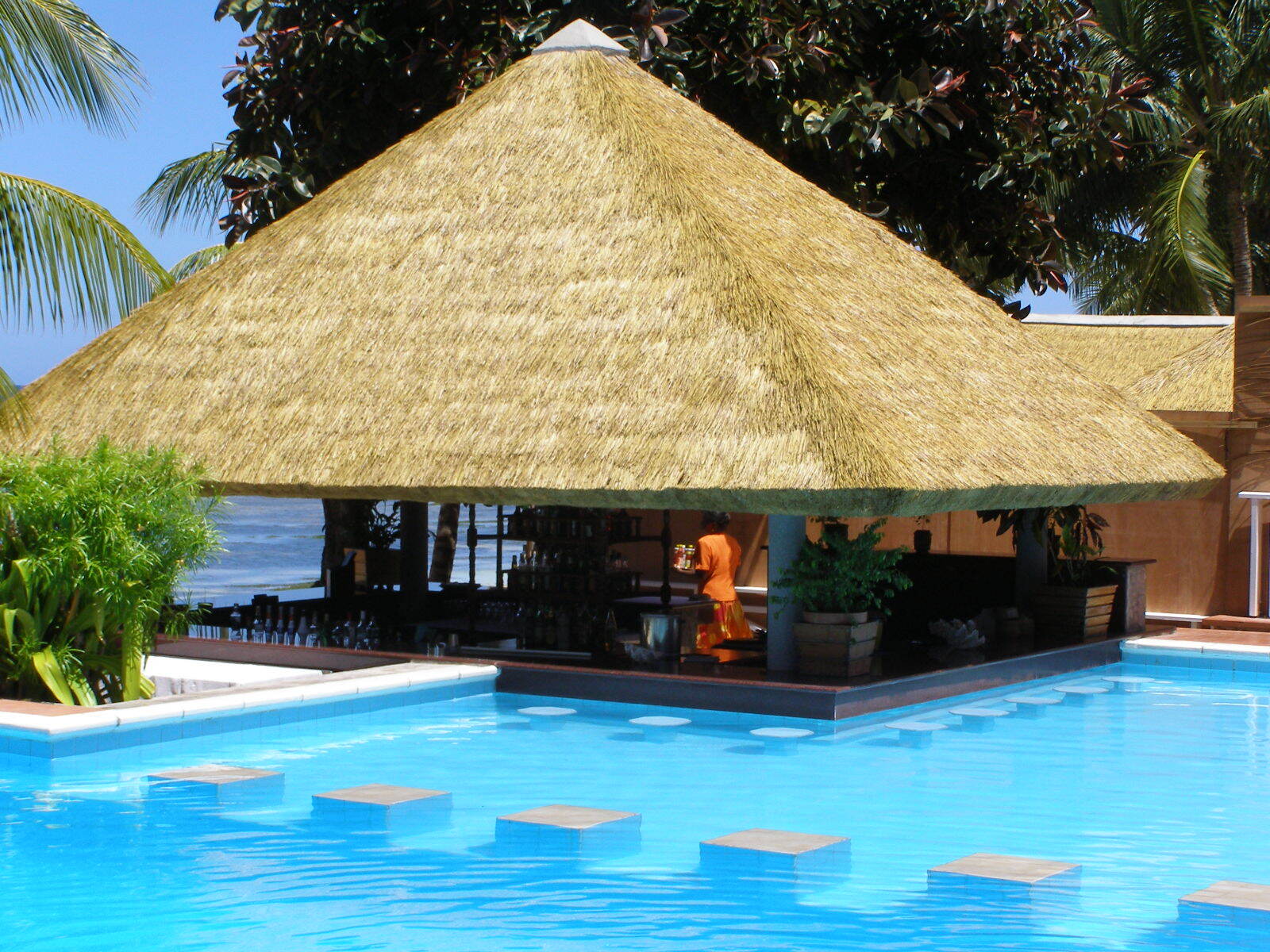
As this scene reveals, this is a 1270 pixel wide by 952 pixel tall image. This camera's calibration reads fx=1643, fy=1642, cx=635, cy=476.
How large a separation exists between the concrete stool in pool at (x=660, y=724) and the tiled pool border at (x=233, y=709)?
4.48 ft

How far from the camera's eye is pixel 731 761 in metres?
8.88

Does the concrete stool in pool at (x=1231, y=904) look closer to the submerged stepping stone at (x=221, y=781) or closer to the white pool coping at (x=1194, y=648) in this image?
the submerged stepping stone at (x=221, y=781)

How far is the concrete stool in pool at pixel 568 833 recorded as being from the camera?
668cm

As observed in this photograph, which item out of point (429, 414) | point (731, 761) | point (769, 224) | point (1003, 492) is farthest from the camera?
point (769, 224)

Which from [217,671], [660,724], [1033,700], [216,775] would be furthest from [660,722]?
[217,671]

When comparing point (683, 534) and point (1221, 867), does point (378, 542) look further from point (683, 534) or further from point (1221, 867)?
point (1221, 867)

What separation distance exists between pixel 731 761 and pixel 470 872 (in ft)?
8.99

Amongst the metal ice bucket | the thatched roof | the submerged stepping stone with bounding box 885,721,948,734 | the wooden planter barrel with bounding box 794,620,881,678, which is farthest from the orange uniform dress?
the thatched roof

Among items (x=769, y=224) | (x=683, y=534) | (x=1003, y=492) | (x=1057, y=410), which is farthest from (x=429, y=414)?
(x=683, y=534)

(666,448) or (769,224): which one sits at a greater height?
(769,224)

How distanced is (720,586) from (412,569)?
283cm

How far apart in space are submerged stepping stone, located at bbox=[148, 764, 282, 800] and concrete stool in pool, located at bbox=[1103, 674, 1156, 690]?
6.86 metres

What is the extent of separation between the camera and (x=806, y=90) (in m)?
16.9

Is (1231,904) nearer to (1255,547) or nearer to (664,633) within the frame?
(664,633)
